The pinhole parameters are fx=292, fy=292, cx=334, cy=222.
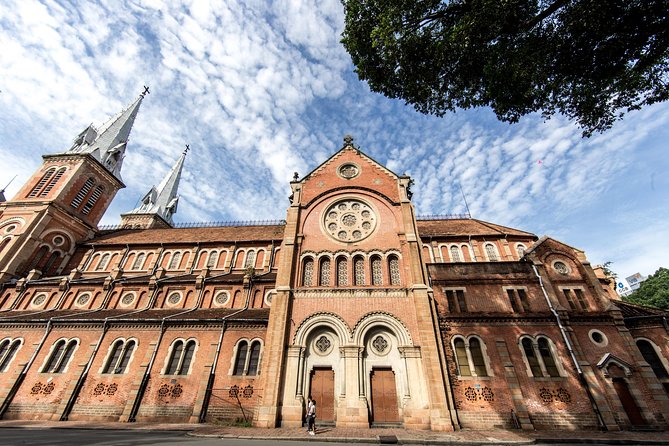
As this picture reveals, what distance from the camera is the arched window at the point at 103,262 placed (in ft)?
95.3

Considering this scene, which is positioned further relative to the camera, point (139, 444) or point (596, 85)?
point (596, 85)

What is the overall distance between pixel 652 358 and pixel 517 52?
17257mm

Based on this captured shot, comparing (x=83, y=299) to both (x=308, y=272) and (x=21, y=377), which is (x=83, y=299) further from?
(x=308, y=272)

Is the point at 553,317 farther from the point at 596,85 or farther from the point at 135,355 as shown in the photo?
the point at 135,355

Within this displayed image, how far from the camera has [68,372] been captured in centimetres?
1884

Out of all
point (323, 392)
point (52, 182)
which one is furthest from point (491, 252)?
point (52, 182)

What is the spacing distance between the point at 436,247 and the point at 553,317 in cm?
1016

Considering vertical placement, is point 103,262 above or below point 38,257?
above

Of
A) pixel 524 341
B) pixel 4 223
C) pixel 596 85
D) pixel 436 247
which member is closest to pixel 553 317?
pixel 524 341

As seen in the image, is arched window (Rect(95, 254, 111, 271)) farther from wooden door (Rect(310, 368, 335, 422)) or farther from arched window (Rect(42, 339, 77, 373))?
wooden door (Rect(310, 368, 335, 422))

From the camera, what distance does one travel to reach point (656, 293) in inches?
1736

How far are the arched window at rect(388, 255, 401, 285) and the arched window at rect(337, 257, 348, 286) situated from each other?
2.71 metres

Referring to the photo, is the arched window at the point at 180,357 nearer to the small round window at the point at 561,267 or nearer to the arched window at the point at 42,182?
the small round window at the point at 561,267

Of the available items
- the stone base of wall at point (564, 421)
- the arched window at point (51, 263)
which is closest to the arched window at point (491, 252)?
the stone base of wall at point (564, 421)
